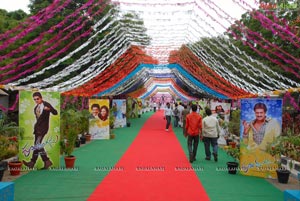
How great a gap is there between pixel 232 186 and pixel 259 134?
1599 millimetres

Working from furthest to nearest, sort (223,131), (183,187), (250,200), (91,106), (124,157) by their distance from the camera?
(91,106) → (223,131) → (124,157) → (183,187) → (250,200)

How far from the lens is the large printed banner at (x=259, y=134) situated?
26.0 feet

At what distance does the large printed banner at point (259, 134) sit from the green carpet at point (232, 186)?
0.27 metres

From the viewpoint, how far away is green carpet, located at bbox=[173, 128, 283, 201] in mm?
6207

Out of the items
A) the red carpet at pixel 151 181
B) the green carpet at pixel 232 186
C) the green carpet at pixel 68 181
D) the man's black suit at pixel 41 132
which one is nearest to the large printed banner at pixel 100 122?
the red carpet at pixel 151 181

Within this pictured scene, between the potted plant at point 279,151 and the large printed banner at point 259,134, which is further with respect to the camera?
the large printed banner at point 259,134

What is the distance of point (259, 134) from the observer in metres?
8.02

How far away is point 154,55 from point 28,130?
9.10 meters

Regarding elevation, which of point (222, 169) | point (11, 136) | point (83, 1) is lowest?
point (222, 169)

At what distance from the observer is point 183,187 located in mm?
6793

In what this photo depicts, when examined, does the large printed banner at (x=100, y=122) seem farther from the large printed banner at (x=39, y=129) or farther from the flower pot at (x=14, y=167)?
the flower pot at (x=14, y=167)

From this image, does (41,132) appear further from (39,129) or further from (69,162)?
(69,162)

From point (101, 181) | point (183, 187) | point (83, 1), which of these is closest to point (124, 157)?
point (101, 181)

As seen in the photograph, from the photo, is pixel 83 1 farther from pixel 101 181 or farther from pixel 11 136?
pixel 101 181
